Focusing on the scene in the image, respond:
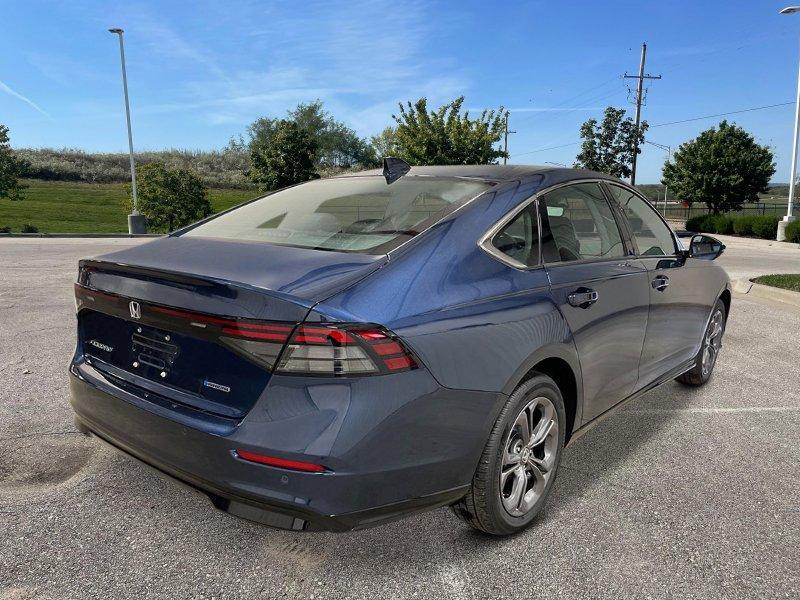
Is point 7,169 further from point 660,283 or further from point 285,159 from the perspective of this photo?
point 660,283

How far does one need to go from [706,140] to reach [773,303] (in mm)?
37779

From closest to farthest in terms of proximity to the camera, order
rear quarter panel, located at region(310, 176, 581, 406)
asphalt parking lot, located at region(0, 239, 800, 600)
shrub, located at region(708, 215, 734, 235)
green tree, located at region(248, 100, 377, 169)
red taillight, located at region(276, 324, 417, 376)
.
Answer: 1. red taillight, located at region(276, 324, 417, 376)
2. rear quarter panel, located at region(310, 176, 581, 406)
3. asphalt parking lot, located at region(0, 239, 800, 600)
4. shrub, located at region(708, 215, 734, 235)
5. green tree, located at region(248, 100, 377, 169)

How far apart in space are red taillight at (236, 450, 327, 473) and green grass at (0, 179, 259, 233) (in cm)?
3561

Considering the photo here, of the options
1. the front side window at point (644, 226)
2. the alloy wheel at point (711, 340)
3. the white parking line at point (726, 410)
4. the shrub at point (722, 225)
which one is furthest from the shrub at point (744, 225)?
the front side window at point (644, 226)

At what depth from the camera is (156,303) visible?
2.27 m

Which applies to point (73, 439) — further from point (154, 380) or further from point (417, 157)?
point (417, 157)

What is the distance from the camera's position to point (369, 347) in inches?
78.1

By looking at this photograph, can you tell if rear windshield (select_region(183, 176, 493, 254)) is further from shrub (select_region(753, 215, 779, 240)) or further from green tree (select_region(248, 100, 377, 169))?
green tree (select_region(248, 100, 377, 169))

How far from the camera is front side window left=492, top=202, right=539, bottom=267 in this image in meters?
2.63

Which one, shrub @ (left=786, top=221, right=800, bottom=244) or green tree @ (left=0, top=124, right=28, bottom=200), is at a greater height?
green tree @ (left=0, top=124, right=28, bottom=200)

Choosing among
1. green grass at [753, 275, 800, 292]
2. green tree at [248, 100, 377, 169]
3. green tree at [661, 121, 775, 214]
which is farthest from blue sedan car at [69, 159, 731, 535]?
green tree at [248, 100, 377, 169]

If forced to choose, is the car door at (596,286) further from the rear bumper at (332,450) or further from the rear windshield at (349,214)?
the rear bumper at (332,450)

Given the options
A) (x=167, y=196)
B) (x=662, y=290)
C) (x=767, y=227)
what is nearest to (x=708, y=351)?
(x=662, y=290)

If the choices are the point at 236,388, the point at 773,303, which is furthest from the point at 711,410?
the point at 773,303
